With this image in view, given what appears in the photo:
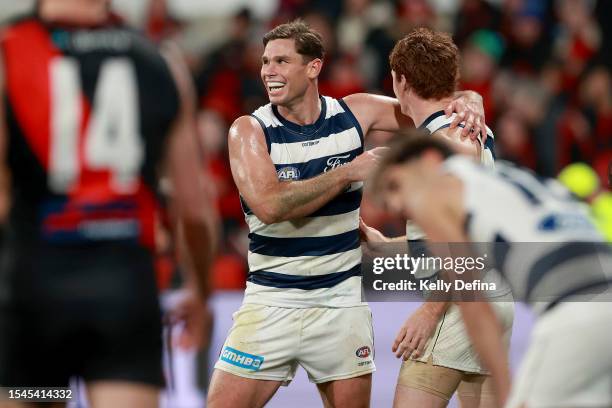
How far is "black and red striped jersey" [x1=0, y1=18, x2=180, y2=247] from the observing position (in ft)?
10.4

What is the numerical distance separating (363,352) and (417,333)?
36cm

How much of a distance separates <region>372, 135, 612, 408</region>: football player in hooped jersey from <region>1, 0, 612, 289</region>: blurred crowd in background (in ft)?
26.3

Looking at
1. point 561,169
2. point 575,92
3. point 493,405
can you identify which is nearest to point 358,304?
point 493,405

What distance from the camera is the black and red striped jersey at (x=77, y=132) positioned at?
3174 mm

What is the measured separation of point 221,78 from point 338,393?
7974mm

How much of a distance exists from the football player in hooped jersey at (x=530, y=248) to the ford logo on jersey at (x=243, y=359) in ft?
5.60

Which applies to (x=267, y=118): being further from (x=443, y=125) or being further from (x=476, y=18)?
(x=476, y=18)

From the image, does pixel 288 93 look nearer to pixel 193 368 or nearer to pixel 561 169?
pixel 193 368

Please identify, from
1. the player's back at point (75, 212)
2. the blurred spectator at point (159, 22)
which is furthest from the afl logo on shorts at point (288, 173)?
the blurred spectator at point (159, 22)

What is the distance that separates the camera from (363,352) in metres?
5.29

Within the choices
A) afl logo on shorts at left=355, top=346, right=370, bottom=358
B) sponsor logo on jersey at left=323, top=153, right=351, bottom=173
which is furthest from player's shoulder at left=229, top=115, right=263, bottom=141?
afl logo on shorts at left=355, top=346, right=370, bottom=358

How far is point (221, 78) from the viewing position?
12.8m

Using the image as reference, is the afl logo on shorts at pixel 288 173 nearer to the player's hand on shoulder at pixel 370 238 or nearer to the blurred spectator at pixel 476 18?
the player's hand on shoulder at pixel 370 238

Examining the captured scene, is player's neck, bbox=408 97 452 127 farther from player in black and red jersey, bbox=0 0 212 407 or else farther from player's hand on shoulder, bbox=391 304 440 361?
player in black and red jersey, bbox=0 0 212 407
